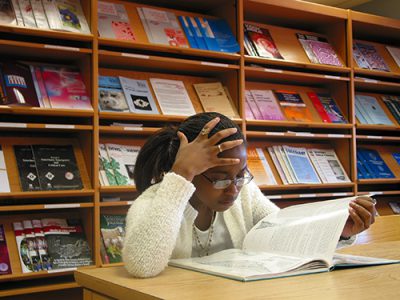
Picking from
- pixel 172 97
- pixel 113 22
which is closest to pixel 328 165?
pixel 172 97

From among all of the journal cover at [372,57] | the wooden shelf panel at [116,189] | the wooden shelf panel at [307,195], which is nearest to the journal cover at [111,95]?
the wooden shelf panel at [116,189]

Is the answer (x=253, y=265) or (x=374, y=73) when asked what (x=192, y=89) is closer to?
(x=374, y=73)

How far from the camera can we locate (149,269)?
1.14 metres

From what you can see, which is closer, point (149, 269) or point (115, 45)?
point (149, 269)

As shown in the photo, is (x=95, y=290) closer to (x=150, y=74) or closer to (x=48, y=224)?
(x=48, y=224)

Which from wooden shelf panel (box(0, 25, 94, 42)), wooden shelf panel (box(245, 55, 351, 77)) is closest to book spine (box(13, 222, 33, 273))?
wooden shelf panel (box(0, 25, 94, 42))

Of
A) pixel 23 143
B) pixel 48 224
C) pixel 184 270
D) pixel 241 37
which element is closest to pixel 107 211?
pixel 48 224

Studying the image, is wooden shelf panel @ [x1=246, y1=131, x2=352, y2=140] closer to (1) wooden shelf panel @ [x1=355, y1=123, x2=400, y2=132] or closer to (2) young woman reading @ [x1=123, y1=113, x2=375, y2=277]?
(1) wooden shelf panel @ [x1=355, y1=123, x2=400, y2=132]

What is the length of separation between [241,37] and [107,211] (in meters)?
1.45

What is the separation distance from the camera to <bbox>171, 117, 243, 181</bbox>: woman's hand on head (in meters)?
1.34

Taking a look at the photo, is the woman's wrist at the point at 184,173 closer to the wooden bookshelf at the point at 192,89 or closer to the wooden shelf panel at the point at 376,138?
the wooden bookshelf at the point at 192,89

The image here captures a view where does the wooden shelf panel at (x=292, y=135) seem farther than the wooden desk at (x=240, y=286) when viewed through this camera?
Yes

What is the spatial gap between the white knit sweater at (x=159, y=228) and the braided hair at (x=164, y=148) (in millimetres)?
153

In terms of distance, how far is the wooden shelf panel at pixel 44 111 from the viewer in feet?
8.90
